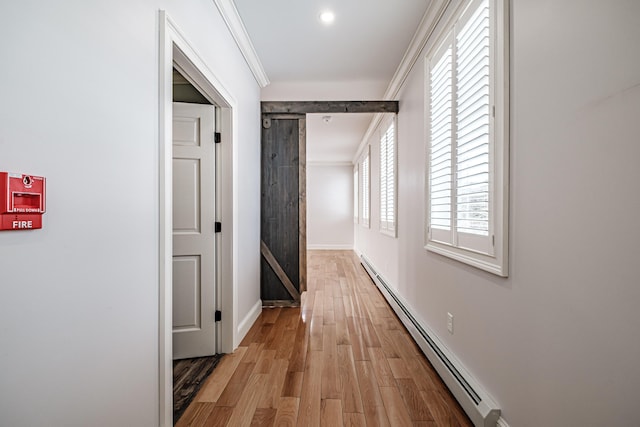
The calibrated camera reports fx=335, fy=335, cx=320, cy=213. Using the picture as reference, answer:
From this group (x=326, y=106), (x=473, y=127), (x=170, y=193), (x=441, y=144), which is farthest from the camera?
(x=326, y=106)

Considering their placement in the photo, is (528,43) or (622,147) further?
(528,43)

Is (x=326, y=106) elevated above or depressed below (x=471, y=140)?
above

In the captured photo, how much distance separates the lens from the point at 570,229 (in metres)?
1.16

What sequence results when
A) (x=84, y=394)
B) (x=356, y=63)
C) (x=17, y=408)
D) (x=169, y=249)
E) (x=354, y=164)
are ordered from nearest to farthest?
(x=17, y=408)
(x=84, y=394)
(x=169, y=249)
(x=356, y=63)
(x=354, y=164)

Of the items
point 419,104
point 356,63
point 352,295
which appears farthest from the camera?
point 352,295

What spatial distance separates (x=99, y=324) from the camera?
3.75ft

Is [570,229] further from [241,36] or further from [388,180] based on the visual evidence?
[388,180]

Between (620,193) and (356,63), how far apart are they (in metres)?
3.06

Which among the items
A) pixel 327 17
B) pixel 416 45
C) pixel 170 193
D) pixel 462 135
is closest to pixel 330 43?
pixel 327 17

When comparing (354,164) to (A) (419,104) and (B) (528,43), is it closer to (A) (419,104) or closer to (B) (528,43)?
(A) (419,104)

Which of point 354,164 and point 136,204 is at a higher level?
point 354,164

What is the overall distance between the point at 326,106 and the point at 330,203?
20.5 feet

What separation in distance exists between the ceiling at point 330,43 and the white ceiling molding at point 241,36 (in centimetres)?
5

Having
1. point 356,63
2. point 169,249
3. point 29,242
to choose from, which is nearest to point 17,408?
point 29,242
